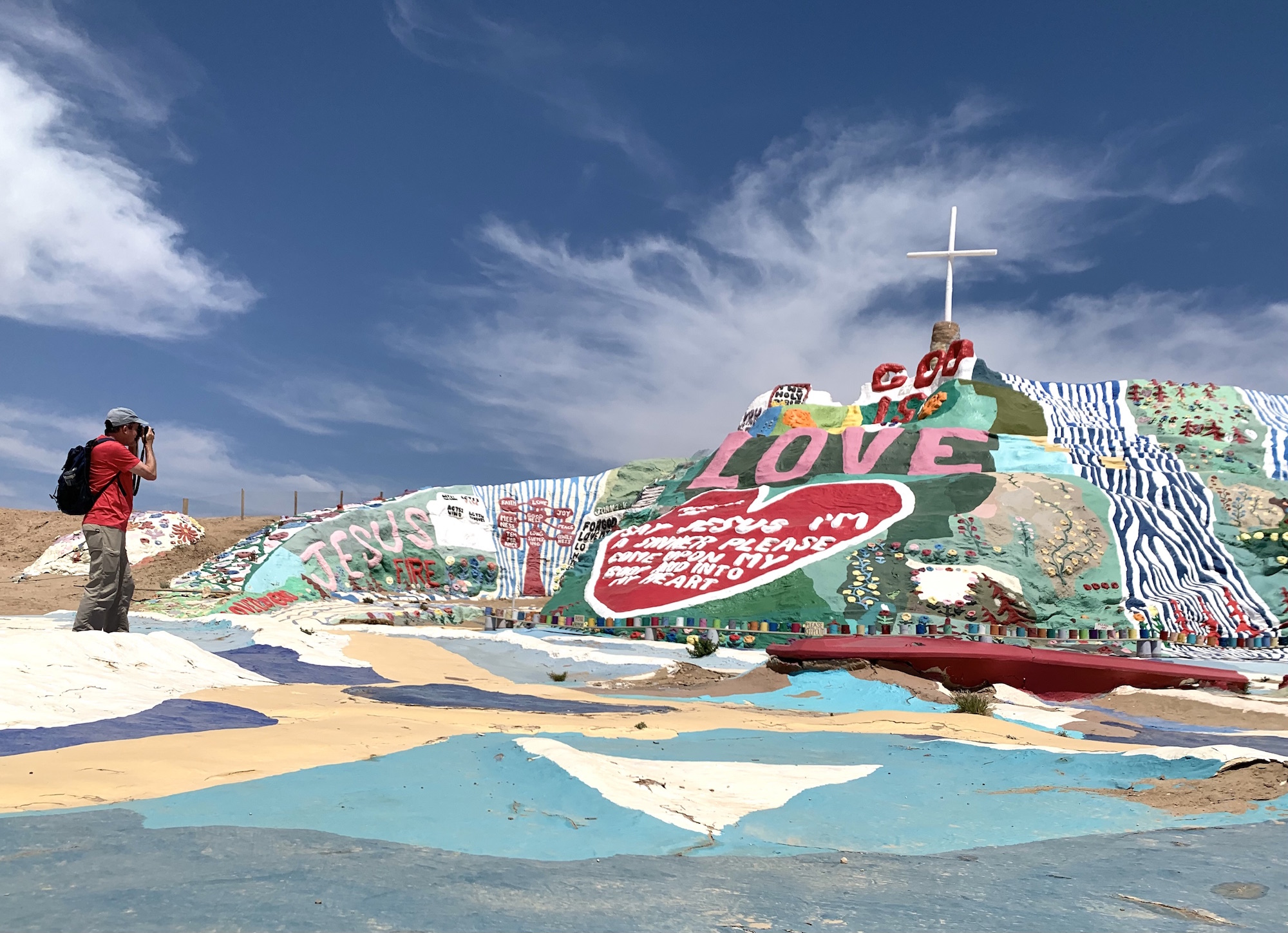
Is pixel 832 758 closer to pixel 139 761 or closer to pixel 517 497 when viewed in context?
pixel 139 761

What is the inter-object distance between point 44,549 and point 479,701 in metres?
22.0

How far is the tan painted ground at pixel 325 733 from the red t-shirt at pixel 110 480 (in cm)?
156

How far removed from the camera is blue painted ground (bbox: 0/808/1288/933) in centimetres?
183

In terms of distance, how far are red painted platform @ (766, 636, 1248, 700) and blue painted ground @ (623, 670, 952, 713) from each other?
0.62 metres

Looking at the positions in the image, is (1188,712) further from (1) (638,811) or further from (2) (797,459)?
(2) (797,459)

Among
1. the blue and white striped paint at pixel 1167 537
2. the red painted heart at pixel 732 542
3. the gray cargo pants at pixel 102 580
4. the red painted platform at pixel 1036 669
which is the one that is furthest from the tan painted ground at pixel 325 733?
the blue and white striped paint at pixel 1167 537

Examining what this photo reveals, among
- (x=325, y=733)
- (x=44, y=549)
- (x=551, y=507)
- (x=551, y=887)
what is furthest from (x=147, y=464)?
(x=44, y=549)

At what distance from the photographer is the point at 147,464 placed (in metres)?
6.30

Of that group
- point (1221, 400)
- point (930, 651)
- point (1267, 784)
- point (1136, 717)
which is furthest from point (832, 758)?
point (1221, 400)

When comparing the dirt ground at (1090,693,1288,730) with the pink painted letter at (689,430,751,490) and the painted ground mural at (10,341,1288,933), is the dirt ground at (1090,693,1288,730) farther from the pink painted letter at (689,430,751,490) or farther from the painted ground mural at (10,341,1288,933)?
the pink painted letter at (689,430,751,490)

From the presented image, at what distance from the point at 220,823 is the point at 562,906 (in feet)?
3.47

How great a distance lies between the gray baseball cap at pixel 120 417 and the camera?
6.19 meters

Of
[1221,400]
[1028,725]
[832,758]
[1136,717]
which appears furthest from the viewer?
[1221,400]

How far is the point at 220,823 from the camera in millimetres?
2412
